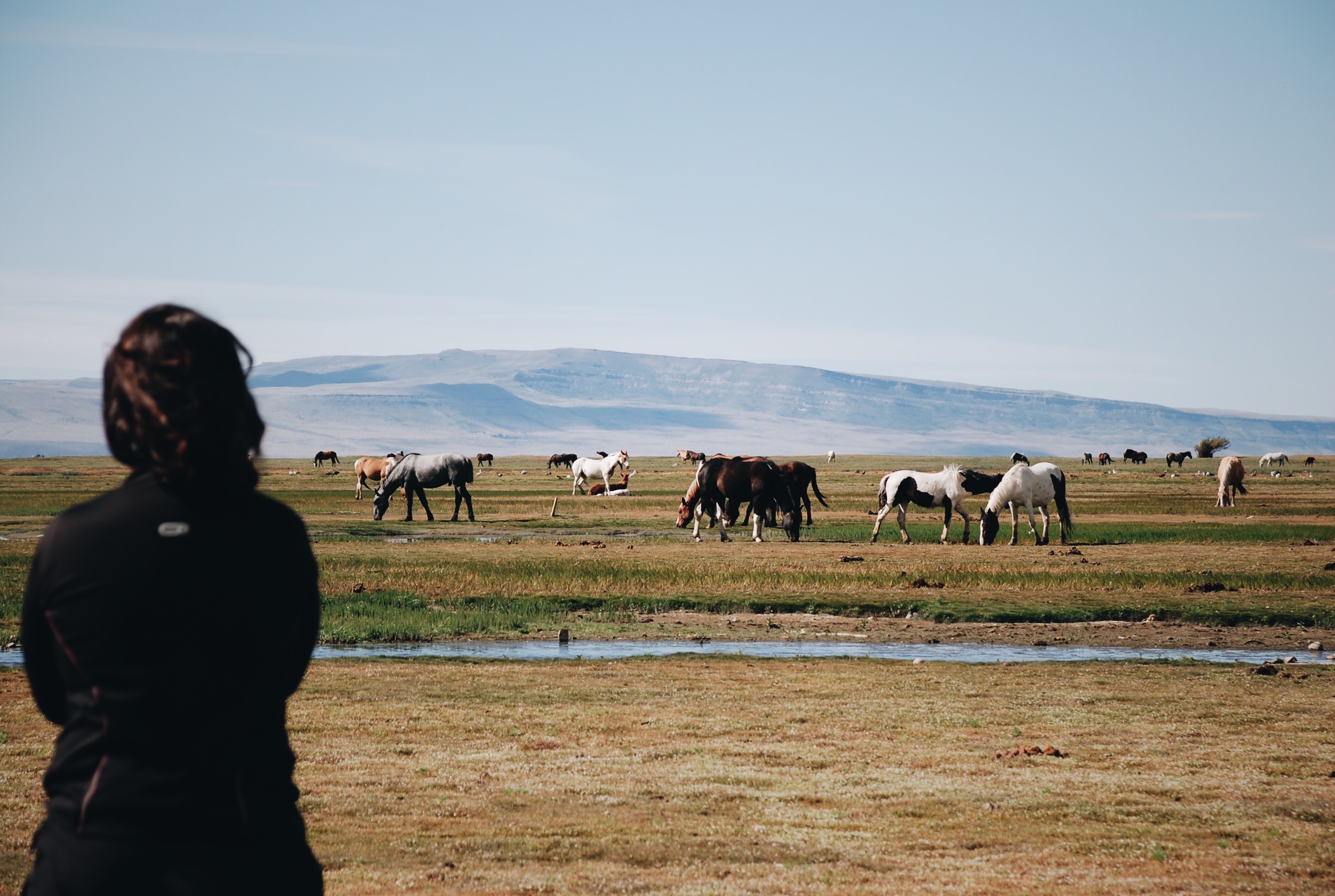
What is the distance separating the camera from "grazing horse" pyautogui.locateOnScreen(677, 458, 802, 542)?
34.8m

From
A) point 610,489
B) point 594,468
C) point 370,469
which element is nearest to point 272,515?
point 370,469

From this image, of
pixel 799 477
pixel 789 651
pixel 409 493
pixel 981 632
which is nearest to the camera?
pixel 789 651

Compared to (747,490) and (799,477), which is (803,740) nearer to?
(747,490)

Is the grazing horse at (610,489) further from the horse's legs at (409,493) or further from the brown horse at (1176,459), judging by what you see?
the brown horse at (1176,459)

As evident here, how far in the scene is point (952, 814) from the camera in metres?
8.71

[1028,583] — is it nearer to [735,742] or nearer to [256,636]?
[735,742]

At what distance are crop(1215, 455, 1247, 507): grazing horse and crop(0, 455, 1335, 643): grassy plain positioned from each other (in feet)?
6.11

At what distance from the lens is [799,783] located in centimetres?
957

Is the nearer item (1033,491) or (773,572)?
(773,572)

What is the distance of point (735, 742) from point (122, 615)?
863cm

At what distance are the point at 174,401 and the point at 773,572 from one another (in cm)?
2328

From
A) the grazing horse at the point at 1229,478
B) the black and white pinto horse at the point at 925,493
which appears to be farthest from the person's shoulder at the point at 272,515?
the grazing horse at the point at 1229,478

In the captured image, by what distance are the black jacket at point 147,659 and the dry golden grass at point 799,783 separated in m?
4.18

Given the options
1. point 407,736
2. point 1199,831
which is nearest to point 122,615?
point 1199,831
